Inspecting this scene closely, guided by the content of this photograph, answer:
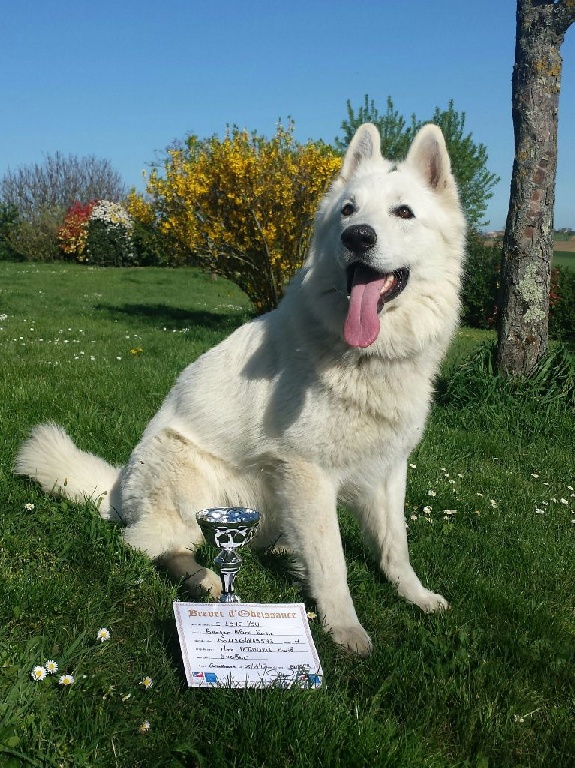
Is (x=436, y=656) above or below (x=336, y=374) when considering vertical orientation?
below

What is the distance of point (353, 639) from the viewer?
102 inches

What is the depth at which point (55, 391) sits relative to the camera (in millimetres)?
5711

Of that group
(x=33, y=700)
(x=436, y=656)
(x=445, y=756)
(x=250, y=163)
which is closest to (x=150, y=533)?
(x=33, y=700)

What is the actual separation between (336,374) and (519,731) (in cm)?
145

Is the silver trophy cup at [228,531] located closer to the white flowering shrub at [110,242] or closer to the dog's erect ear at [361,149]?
the dog's erect ear at [361,149]

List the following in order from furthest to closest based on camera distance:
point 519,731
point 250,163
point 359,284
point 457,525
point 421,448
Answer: point 250,163
point 421,448
point 457,525
point 359,284
point 519,731

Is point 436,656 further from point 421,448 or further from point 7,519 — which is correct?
point 421,448

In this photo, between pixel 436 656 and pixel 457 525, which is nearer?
pixel 436 656

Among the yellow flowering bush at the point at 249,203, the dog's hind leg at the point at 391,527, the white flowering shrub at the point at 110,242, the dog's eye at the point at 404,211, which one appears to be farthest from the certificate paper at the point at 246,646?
the white flowering shrub at the point at 110,242

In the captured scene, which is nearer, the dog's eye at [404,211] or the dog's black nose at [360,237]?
the dog's black nose at [360,237]

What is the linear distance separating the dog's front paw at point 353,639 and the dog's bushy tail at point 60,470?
55.0 inches

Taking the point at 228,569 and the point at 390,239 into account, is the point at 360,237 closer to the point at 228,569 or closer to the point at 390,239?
the point at 390,239

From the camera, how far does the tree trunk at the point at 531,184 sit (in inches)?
240

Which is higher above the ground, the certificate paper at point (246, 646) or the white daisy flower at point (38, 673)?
the certificate paper at point (246, 646)
